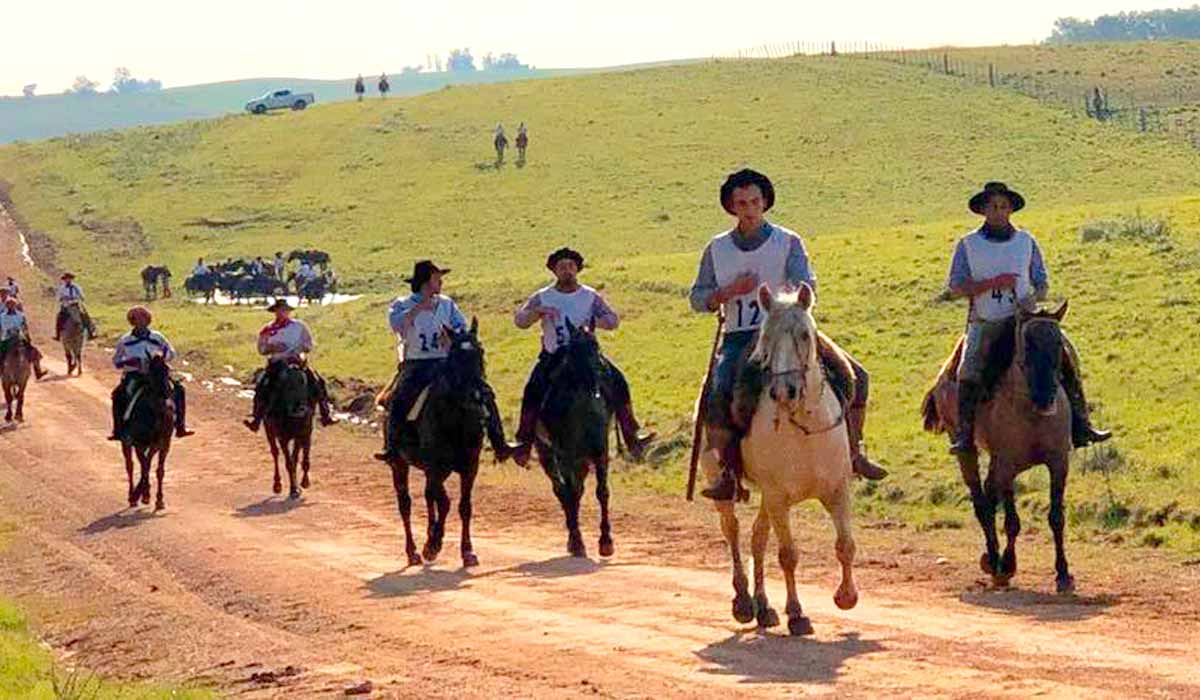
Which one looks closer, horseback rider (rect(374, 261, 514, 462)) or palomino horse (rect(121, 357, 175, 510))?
horseback rider (rect(374, 261, 514, 462))

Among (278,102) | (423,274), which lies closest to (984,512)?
(423,274)

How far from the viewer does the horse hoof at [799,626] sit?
13789mm

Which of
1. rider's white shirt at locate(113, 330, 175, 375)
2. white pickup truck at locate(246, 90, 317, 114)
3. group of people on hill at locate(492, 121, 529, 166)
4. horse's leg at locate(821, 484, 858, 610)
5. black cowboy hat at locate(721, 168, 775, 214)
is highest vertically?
white pickup truck at locate(246, 90, 317, 114)

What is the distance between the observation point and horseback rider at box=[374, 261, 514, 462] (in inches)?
758

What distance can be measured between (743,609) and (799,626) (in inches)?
20.6

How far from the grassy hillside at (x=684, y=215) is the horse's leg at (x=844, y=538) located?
6.52 m

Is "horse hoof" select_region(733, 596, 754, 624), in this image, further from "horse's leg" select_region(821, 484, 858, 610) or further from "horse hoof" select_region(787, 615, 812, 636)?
"horse's leg" select_region(821, 484, 858, 610)

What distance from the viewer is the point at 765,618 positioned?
14117 mm

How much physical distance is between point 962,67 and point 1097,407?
84.2 meters

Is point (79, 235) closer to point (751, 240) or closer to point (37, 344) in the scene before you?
point (37, 344)

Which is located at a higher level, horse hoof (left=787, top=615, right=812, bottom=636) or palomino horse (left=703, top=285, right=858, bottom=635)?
palomino horse (left=703, top=285, right=858, bottom=635)

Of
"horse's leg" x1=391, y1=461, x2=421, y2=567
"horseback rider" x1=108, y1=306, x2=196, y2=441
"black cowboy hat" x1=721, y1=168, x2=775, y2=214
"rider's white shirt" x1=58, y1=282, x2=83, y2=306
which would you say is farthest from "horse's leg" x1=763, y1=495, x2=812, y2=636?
"rider's white shirt" x1=58, y1=282, x2=83, y2=306

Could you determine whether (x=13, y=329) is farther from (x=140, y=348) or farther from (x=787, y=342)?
(x=787, y=342)

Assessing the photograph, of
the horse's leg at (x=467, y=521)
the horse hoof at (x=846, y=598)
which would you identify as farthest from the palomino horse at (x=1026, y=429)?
the horse's leg at (x=467, y=521)
